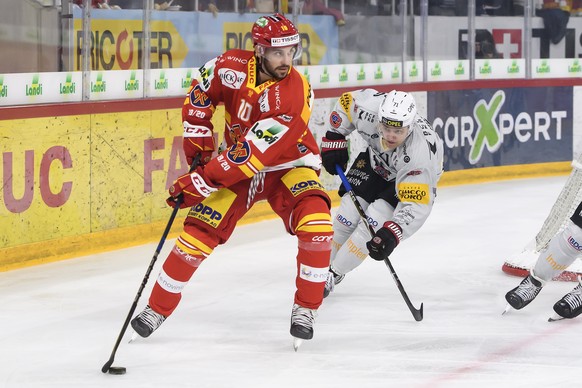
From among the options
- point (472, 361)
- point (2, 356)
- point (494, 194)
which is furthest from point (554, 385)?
point (494, 194)

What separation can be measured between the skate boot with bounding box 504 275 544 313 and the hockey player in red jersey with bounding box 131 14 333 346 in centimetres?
98

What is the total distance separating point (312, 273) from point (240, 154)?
21.5 inches

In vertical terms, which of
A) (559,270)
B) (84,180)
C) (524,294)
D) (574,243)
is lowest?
(524,294)

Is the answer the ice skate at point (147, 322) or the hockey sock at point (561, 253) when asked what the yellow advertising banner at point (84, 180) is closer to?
the ice skate at point (147, 322)

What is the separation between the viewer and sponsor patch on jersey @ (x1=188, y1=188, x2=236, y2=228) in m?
4.71

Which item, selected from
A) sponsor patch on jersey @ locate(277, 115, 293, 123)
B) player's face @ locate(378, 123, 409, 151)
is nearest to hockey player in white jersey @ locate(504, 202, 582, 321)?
player's face @ locate(378, 123, 409, 151)

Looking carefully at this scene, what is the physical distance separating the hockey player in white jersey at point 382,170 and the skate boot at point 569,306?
68cm

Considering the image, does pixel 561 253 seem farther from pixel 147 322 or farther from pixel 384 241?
pixel 147 322

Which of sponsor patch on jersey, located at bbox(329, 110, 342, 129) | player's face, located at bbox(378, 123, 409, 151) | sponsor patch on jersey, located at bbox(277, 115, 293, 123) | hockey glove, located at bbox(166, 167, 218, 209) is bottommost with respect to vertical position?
hockey glove, located at bbox(166, 167, 218, 209)

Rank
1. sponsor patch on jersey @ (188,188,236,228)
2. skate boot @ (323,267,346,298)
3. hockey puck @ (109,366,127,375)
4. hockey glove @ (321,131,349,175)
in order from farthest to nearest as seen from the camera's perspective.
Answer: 1. skate boot @ (323,267,346,298)
2. hockey glove @ (321,131,349,175)
3. sponsor patch on jersey @ (188,188,236,228)
4. hockey puck @ (109,366,127,375)

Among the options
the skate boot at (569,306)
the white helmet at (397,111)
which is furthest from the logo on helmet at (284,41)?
the skate boot at (569,306)

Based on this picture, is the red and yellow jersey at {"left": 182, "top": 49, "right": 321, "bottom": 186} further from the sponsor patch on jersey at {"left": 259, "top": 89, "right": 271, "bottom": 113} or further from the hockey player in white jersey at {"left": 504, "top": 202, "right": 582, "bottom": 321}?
the hockey player in white jersey at {"left": 504, "top": 202, "right": 582, "bottom": 321}

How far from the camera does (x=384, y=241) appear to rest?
512cm

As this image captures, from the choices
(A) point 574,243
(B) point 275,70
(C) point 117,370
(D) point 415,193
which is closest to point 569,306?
(A) point 574,243
